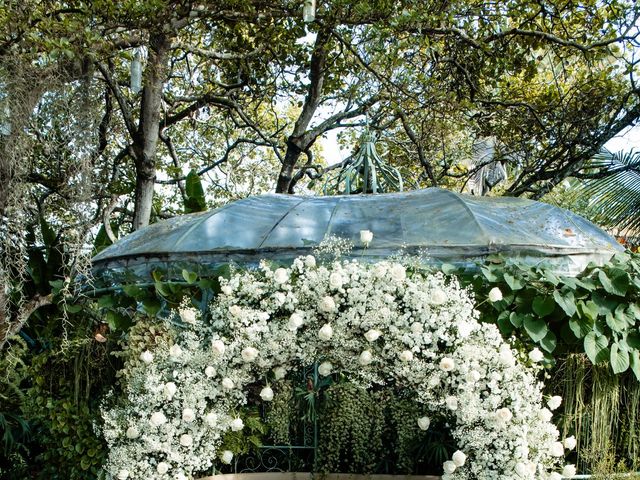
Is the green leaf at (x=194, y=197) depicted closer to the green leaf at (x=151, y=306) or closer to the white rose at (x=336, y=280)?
the green leaf at (x=151, y=306)

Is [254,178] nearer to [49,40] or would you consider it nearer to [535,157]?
[535,157]

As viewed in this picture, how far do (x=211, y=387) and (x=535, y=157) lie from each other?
7.62 metres

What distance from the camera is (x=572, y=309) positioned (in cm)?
470

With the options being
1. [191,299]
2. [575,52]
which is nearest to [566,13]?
[575,52]

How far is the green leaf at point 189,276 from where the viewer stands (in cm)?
508

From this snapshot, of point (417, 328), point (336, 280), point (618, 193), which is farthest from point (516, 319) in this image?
point (618, 193)

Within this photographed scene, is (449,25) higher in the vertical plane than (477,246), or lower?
higher

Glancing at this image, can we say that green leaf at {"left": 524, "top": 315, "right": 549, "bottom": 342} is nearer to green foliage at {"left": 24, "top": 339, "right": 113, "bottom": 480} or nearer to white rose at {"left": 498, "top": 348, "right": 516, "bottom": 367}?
white rose at {"left": 498, "top": 348, "right": 516, "bottom": 367}

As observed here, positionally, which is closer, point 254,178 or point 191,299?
point 191,299

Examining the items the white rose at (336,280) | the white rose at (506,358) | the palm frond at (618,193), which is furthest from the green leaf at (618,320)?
the palm frond at (618,193)

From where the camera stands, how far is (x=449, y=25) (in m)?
8.91

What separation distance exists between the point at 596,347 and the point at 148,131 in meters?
5.36

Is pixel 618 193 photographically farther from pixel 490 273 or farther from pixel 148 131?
pixel 148 131

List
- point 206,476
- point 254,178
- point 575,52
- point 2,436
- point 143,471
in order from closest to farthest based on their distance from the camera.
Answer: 1. point 143,471
2. point 206,476
3. point 2,436
4. point 575,52
5. point 254,178
